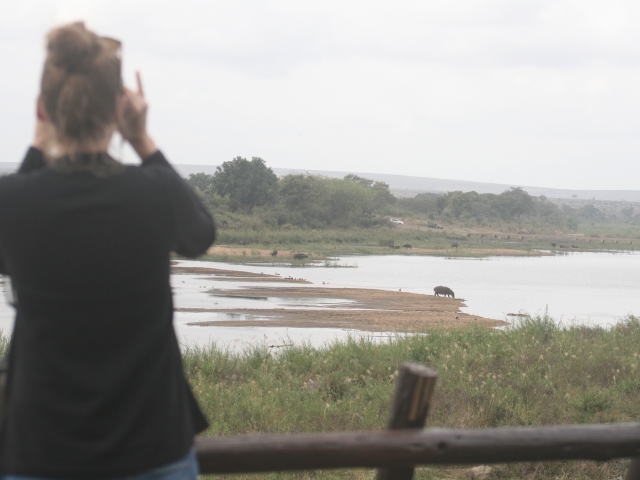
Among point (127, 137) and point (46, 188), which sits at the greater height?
point (127, 137)

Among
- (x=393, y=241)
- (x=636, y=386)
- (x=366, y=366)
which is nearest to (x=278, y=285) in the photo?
(x=366, y=366)

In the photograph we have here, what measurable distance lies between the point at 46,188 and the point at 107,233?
18cm

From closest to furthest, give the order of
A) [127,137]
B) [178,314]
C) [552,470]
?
1. [127,137]
2. [552,470]
3. [178,314]

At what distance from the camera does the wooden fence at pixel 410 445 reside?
8.74 feet

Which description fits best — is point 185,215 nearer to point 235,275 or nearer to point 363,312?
point 363,312

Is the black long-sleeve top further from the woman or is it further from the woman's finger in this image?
the woman's finger

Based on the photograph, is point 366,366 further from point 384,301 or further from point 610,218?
point 610,218

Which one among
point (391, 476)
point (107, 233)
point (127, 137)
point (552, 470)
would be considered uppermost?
point (127, 137)

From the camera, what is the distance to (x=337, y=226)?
7219 cm

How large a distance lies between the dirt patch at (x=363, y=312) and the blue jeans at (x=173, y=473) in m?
13.8

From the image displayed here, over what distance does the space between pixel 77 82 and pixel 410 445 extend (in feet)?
5.76

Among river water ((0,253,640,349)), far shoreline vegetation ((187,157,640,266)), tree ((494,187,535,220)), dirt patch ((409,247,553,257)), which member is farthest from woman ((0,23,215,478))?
tree ((494,187,535,220))

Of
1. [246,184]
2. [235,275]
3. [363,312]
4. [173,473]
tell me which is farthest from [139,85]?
[246,184]

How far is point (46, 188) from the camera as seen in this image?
180 centimetres
